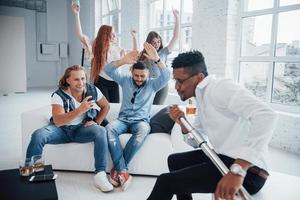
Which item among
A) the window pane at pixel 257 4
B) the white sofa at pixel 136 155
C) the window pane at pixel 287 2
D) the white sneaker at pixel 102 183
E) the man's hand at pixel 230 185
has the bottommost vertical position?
the white sneaker at pixel 102 183

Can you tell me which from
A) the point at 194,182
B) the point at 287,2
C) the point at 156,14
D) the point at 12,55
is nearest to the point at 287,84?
the point at 287,2

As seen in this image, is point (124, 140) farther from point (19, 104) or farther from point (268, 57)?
point (19, 104)

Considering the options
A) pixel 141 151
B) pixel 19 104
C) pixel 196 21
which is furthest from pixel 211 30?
pixel 19 104

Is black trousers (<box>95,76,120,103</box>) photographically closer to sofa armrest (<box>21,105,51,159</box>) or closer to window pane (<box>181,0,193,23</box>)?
sofa armrest (<box>21,105,51,159</box>)

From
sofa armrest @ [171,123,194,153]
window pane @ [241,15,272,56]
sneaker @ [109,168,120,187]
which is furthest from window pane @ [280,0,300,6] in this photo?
sneaker @ [109,168,120,187]

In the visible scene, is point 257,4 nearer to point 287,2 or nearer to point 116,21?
point 287,2

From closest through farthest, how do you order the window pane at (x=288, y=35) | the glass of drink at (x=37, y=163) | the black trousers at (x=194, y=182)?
the black trousers at (x=194, y=182), the glass of drink at (x=37, y=163), the window pane at (x=288, y=35)

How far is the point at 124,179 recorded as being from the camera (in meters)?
2.32

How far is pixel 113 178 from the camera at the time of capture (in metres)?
2.36

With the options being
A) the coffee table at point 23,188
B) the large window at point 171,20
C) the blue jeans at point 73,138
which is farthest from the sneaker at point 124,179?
the large window at point 171,20

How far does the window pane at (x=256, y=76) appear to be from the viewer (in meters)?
3.85

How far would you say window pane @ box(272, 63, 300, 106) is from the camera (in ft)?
11.3

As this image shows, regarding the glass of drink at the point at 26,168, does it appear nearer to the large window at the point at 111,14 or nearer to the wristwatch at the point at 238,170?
the wristwatch at the point at 238,170

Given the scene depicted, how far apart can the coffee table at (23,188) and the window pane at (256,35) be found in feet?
10.4
